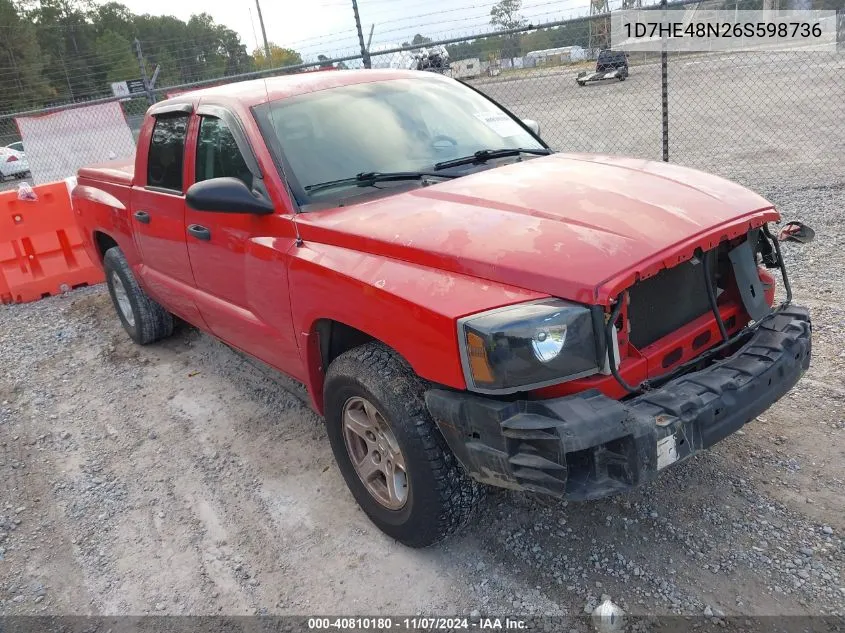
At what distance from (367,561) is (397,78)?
262 cm

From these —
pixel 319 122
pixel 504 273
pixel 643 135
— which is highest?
pixel 319 122

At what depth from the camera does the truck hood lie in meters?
2.31

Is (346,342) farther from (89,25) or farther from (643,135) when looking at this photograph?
(89,25)

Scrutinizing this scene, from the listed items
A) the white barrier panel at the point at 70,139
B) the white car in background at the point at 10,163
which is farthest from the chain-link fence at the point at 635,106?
the white car in background at the point at 10,163

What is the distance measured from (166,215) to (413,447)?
249 cm

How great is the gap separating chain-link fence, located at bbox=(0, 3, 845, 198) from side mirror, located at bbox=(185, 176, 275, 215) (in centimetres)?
528

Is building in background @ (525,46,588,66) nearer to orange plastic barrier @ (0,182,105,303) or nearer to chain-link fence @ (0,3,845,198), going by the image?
chain-link fence @ (0,3,845,198)

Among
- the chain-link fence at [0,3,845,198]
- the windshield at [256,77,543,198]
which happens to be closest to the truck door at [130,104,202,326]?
the windshield at [256,77,543,198]

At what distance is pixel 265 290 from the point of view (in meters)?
3.31

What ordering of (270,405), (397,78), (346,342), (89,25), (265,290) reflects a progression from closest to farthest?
(346,342) < (265,290) < (397,78) < (270,405) < (89,25)

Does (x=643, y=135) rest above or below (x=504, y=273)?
below

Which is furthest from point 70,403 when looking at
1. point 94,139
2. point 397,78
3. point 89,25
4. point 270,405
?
point 89,25

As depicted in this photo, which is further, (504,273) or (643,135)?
(643,135)

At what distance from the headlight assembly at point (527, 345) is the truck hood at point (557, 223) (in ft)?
0.29
